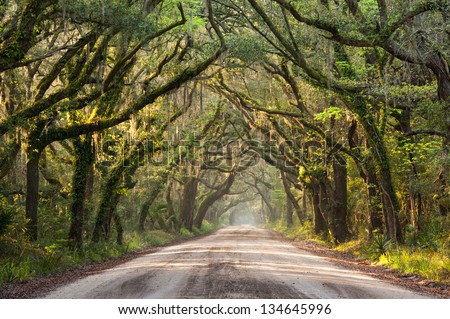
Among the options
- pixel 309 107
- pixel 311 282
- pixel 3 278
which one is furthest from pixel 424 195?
pixel 3 278

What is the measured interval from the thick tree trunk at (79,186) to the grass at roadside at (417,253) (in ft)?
33.2

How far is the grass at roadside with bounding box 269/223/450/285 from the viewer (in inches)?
480

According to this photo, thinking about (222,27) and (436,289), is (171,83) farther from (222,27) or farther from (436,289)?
(436,289)

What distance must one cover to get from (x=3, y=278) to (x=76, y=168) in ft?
22.9

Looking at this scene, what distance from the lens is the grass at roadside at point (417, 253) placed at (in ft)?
40.0

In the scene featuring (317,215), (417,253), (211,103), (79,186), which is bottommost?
(317,215)

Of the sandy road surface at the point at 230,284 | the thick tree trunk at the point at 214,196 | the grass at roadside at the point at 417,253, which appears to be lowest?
the thick tree trunk at the point at 214,196

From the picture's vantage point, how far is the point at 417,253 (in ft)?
46.9

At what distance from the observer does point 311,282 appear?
10516 mm

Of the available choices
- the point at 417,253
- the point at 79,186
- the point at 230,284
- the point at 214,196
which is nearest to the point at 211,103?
the point at 79,186

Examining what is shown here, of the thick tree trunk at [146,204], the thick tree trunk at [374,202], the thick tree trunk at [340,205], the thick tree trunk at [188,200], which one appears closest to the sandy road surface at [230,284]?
the thick tree trunk at [374,202]

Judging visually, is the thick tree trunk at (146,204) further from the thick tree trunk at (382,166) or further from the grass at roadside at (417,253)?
the thick tree trunk at (382,166)

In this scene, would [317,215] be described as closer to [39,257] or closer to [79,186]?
[79,186]

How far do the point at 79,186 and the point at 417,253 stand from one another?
37.1ft
